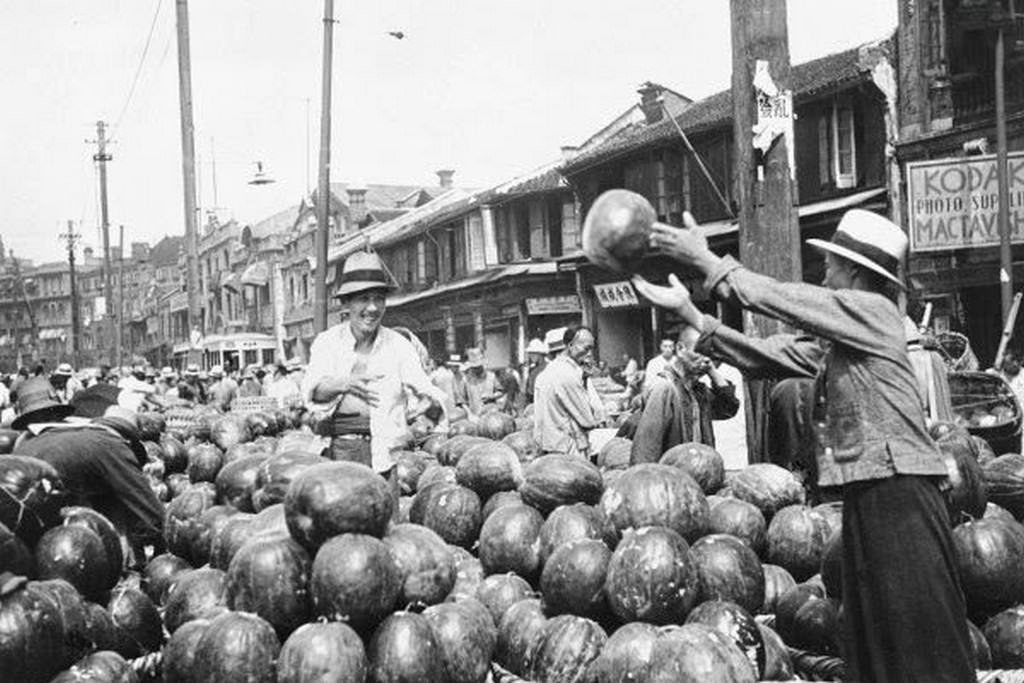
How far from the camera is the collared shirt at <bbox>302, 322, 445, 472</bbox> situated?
23.6 feet

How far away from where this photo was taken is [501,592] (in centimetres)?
668

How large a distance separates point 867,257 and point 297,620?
3.32 m

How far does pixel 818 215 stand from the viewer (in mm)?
23875

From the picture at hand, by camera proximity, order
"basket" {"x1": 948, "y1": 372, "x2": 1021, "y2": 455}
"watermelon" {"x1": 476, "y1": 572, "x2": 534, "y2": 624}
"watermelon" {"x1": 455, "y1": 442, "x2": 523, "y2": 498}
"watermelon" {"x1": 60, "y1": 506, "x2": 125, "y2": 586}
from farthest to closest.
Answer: "basket" {"x1": 948, "y1": 372, "x2": 1021, "y2": 455} < "watermelon" {"x1": 455, "y1": 442, "x2": 523, "y2": 498} < "watermelon" {"x1": 476, "y1": 572, "x2": 534, "y2": 624} < "watermelon" {"x1": 60, "y1": 506, "x2": 125, "y2": 586}

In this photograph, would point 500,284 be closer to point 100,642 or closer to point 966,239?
point 966,239

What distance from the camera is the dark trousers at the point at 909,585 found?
414 centimetres

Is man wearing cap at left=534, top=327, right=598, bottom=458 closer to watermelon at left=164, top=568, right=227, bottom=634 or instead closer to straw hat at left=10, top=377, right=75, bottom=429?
straw hat at left=10, top=377, right=75, bottom=429

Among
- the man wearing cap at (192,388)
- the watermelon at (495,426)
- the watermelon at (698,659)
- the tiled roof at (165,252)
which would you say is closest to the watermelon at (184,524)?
the watermelon at (698,659)

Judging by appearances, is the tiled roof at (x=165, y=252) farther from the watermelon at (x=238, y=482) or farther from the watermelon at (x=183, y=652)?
the watermelon at (x=183, y=652)

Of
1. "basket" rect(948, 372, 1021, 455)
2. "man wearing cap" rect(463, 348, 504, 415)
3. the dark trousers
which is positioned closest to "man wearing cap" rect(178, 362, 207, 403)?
"man wearing cap" rect(463, 348, 504, 415)

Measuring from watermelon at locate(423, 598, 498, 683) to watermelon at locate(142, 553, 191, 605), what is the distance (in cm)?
236

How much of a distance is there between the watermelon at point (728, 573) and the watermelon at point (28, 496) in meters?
3.55

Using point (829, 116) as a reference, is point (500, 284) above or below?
below

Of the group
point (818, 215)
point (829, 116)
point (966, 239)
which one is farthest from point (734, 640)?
point (829, 116)
